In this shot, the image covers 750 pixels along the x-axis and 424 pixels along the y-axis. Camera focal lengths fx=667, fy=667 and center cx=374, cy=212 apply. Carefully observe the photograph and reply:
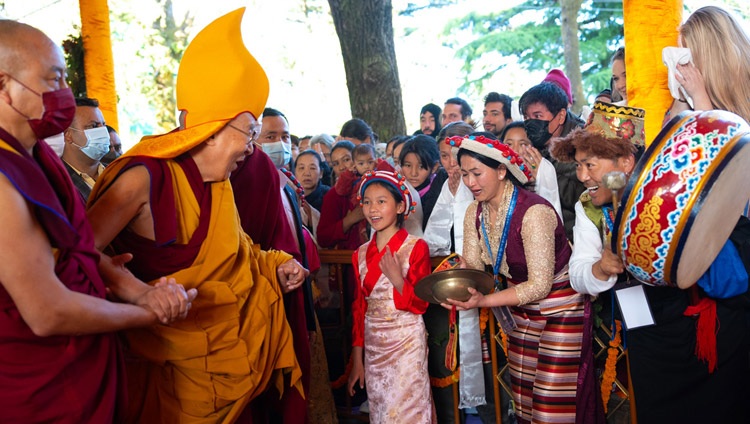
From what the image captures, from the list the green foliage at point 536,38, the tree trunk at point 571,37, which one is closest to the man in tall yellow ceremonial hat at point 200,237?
the tree trunk at point 571,37

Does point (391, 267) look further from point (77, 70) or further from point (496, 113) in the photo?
point (77, 70)

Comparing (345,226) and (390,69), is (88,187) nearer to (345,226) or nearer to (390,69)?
(345,226)

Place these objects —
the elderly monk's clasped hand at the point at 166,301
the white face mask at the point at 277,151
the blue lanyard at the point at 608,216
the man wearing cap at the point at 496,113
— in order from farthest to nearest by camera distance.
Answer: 1. the man wearing cap at the point at 496,113
2. the white face mask at the point at 277,151
3. the blue lanyard at the point at 608,216
4. the elderly monk's clasped hand at the point at 166,301

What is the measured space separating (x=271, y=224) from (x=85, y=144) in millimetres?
1530

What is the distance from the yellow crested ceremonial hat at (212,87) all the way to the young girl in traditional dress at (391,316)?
1.24m

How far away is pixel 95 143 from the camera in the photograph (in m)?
4.06

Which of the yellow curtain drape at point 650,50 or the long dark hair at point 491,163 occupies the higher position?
the yellow curtain drape at point 650,50

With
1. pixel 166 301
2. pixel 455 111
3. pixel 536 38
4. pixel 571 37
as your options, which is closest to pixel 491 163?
pixel 166 301

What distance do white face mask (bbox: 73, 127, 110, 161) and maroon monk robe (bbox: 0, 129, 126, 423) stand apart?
7.03 feet

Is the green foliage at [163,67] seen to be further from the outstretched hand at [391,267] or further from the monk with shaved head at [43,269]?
the monk with shaved head at [43,269]

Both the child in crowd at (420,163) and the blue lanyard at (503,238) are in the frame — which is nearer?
the blue lanyard at (503,238)

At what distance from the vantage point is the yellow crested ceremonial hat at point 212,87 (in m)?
2.55

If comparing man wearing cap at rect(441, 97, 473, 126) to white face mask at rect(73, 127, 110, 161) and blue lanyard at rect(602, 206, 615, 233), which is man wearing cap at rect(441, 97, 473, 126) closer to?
white face mask at rect(73, 127, 110, 161)

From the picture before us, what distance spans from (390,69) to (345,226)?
3.36 metres
